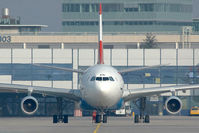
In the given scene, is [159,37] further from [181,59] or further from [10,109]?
[10,109]

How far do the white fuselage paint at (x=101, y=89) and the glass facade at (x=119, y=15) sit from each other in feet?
404

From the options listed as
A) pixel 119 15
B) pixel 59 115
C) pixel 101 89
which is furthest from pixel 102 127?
pixel 119 15

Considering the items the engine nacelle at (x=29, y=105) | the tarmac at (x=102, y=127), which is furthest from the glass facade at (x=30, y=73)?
the engine nacelle at (x=29, y=105)

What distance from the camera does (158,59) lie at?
102 meters

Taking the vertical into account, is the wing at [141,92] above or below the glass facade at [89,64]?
below

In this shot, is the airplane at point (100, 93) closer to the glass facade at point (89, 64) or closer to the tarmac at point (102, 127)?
the tarmac at point (102, 127)

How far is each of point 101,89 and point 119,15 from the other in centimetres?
12842

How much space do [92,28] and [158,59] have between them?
76.0 metres

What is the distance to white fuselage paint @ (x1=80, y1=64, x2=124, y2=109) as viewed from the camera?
4994 cm

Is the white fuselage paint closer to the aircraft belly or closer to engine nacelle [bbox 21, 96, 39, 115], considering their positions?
the aircraft belly

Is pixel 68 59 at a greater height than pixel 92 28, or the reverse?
pixel 92 28

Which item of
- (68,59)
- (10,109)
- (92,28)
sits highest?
(92,28)

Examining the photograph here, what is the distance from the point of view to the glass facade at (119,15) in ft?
577

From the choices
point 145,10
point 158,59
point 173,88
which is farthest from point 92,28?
point 173,88
